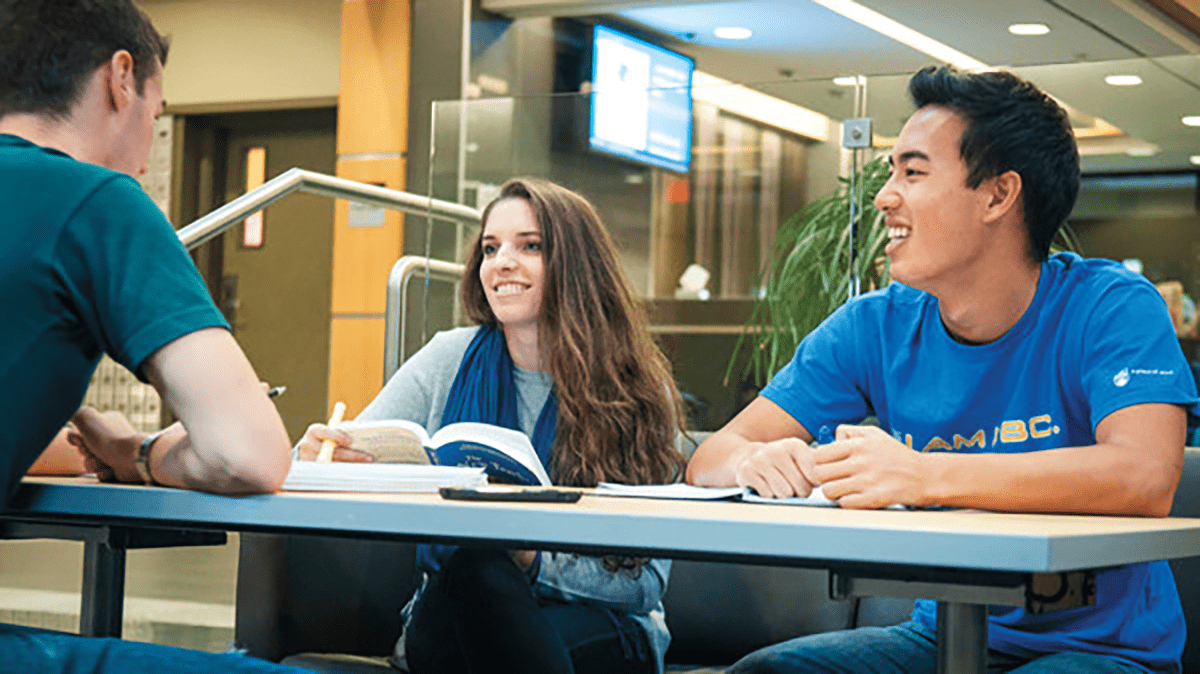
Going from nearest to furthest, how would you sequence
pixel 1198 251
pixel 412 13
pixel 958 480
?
pixel 958 480, pixel 1198 251, pixel 412 13

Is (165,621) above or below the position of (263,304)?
below

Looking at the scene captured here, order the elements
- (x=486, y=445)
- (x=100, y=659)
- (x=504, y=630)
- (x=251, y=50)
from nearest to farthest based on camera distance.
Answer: (x=100, y=659) → (x=486, y=445) → (x=504, y=630) → (x=251, y=50)

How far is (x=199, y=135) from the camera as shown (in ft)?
26.4

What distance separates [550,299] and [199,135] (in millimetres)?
6157

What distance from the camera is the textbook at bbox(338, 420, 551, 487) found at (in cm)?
150

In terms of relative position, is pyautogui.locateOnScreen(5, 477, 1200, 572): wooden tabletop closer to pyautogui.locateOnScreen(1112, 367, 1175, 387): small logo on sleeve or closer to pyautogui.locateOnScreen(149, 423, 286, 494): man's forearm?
pyautogui.locateOnScreen(149, 423, 286, 494): man's forearm

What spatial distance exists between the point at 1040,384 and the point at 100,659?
1.04 m

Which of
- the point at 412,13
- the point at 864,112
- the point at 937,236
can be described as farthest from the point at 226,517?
the point at 412,13

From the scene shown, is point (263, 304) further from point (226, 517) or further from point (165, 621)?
point (226, 517)

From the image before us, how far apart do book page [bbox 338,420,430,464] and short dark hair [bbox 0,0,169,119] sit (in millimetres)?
498

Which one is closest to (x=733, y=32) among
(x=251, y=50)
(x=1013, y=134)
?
(x=251, y=50)

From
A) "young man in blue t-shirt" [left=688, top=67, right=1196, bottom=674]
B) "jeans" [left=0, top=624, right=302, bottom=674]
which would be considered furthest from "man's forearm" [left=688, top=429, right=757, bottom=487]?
"jeans" [left=0, top=624, right=302, bottom=674]

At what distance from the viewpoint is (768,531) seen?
39.1 inches

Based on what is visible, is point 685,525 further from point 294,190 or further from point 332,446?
point 294,190
